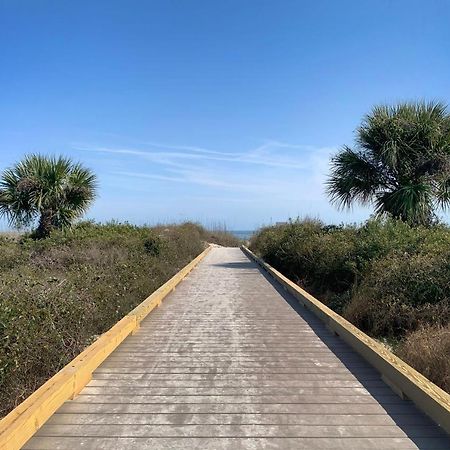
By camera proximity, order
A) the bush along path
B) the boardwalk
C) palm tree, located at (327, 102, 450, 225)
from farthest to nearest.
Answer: palm tree, located at (327, 102, 450, 225), the bush along path, the boardwalk

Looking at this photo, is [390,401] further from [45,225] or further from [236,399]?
[45,225]

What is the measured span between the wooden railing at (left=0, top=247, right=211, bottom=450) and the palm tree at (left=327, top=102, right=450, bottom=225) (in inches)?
414

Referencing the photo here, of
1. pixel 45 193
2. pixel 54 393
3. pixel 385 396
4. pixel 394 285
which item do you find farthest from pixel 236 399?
pixel 45 193

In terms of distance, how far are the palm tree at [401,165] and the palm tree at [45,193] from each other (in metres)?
10.3

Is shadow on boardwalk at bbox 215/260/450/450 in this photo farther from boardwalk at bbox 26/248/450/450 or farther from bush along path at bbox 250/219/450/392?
bush along path at bbox 250/219/450/392

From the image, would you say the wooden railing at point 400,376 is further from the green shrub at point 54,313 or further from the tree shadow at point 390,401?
the green shrub at point 54,313

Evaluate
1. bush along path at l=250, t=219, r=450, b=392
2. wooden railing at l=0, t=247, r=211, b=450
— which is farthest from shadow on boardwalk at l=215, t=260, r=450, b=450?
wooden railing at l=0, t=247, r=211, b=450

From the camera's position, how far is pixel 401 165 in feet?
47.2

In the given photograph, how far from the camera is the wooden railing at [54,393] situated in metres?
3.11

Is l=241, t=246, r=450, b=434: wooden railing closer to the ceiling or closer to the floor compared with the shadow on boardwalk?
closer to the ceiling

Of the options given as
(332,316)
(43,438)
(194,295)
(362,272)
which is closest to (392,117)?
(362,272)

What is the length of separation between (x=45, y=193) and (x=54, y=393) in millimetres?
15745

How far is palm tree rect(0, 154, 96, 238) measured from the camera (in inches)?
711

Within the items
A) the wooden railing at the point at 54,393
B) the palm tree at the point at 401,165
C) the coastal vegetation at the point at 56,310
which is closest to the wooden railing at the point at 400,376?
the wooden railing at the point at 54,393
